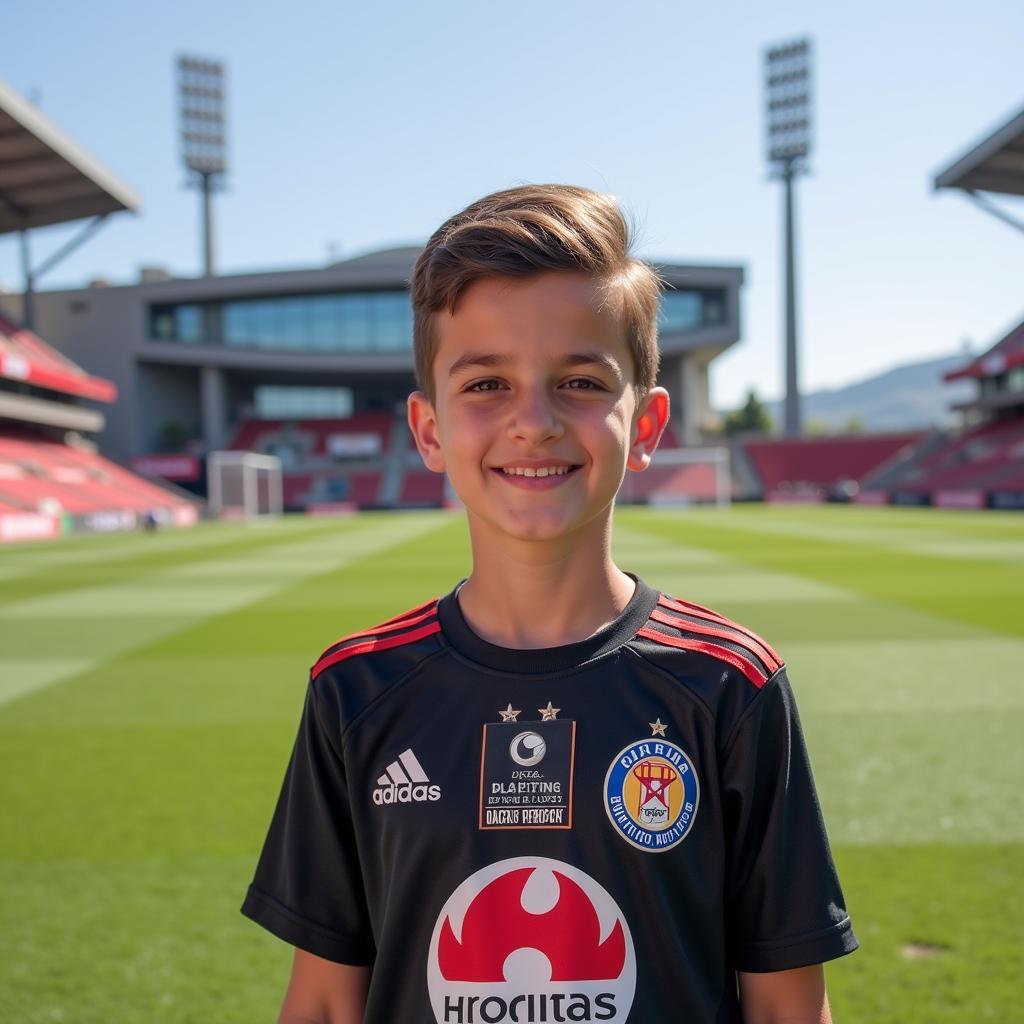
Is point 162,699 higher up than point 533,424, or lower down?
lower down

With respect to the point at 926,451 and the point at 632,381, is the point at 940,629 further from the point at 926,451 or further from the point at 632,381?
the point at 926,451

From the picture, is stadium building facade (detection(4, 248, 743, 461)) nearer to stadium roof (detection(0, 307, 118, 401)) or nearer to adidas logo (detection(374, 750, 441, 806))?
stadium roof (detection(0, 307, 118, 401))

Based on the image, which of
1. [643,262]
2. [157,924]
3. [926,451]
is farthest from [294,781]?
[926,451]

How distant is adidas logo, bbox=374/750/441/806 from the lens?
150cm

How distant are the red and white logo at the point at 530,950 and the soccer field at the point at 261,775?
5.97ft

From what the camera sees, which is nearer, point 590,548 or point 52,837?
point 590,548

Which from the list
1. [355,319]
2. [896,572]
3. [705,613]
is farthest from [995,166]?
[705,613]

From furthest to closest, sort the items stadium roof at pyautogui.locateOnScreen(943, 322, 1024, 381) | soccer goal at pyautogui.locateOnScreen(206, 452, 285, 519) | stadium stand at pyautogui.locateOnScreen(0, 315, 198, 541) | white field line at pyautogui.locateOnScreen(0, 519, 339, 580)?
1. stadium roof at pyautogui.locateOnScreen(943, 322, 1024, 381)
2. soccer goal at pyautogui.locateOnScreen(206, 452, 285, 519)
3. stadium stand at pyautogui.locateOnScreen(0, 315, 198, 541)
4. white field line at pyautogui.locateOnScreen(0, 519, 339, 580)

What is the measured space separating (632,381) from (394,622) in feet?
2.03

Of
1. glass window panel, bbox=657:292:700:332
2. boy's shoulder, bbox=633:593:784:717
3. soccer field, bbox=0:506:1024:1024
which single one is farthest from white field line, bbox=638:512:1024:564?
glass window panel, bbox=657:292:700:332

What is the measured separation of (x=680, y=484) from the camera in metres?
51.4

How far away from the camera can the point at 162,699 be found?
7047mm

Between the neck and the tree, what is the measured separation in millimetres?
72896

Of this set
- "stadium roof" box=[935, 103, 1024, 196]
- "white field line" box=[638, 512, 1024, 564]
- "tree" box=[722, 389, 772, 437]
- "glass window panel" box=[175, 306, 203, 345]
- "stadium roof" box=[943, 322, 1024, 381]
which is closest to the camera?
"white field line" box=[638, 512, 1024, 564]
